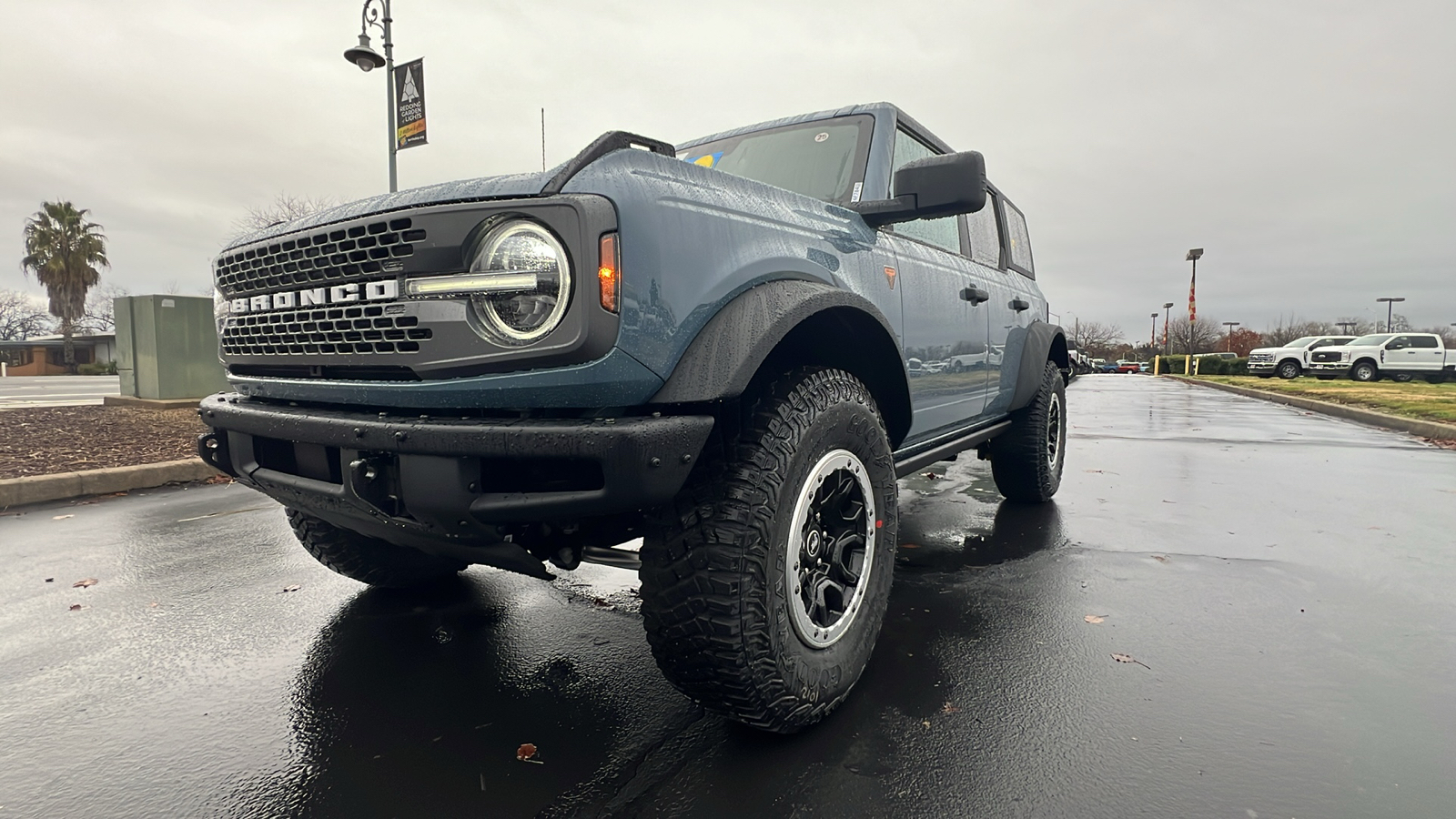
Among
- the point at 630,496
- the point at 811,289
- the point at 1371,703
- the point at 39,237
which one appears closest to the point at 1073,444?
the point at 1371,703

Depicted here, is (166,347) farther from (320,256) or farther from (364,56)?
(320,256)

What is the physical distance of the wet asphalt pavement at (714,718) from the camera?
180 cm

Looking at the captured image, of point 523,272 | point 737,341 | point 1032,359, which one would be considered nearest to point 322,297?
point 523,272

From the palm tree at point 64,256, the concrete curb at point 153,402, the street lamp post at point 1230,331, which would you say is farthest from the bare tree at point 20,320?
the street lamp post at point 1230,331

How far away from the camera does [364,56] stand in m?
10.7

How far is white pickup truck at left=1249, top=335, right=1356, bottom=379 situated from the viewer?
29.3 metres

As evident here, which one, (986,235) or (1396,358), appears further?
(1396,358)

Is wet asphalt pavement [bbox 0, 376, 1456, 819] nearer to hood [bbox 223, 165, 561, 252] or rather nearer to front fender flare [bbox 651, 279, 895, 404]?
front fender flare [bbox 651, 279, 895, 404]

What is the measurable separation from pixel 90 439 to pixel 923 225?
8.47 metres

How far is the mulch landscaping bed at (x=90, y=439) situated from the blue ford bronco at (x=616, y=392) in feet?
16.7

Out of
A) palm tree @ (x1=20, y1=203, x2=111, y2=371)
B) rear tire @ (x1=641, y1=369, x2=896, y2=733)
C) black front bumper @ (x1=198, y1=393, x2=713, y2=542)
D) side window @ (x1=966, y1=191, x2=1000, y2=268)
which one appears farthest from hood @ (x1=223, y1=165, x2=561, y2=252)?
palm tree @ (x1=20, y1=203, x2=111, y2=371)

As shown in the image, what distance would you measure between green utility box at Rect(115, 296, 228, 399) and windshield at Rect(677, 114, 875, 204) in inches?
424

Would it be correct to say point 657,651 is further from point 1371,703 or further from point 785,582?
point 1371,703

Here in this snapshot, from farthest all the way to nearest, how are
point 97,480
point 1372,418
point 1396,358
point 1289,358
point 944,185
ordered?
point 1289,358
point 1396,358
point 1372,418
point 97,480
point 944,185
